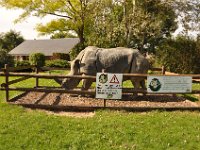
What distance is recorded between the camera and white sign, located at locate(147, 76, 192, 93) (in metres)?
11.3

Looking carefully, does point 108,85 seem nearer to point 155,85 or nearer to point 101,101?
point 155,85

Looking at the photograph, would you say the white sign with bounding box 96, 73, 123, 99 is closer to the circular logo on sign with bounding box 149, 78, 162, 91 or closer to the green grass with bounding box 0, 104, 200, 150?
the green grass with bounding box 0, 104, 200, 150

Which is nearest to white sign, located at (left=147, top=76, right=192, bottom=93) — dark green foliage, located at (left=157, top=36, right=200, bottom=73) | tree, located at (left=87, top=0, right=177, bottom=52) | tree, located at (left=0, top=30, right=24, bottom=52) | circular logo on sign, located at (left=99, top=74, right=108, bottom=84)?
circular logo on sign, located at (left=99, top=74, right=108, bottom=84)

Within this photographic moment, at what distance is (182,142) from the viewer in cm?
822

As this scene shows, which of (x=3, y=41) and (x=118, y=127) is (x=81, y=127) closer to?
(x=118, y=127)

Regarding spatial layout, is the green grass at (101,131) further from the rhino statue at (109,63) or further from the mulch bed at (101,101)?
the rhino statue at (109,63)

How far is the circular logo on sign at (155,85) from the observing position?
37.2ft

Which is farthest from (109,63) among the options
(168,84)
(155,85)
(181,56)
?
(181,56)

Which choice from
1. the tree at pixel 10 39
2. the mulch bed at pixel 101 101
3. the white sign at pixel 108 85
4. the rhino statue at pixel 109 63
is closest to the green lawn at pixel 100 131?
the white sign at pixel 108 85

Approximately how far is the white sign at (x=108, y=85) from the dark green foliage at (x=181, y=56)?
1803 cm

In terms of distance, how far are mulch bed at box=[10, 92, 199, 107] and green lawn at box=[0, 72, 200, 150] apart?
1783mm

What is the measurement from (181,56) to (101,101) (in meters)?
17.1

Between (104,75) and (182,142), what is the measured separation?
381 cm

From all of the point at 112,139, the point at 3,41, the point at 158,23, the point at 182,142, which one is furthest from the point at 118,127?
the point at 3,41
